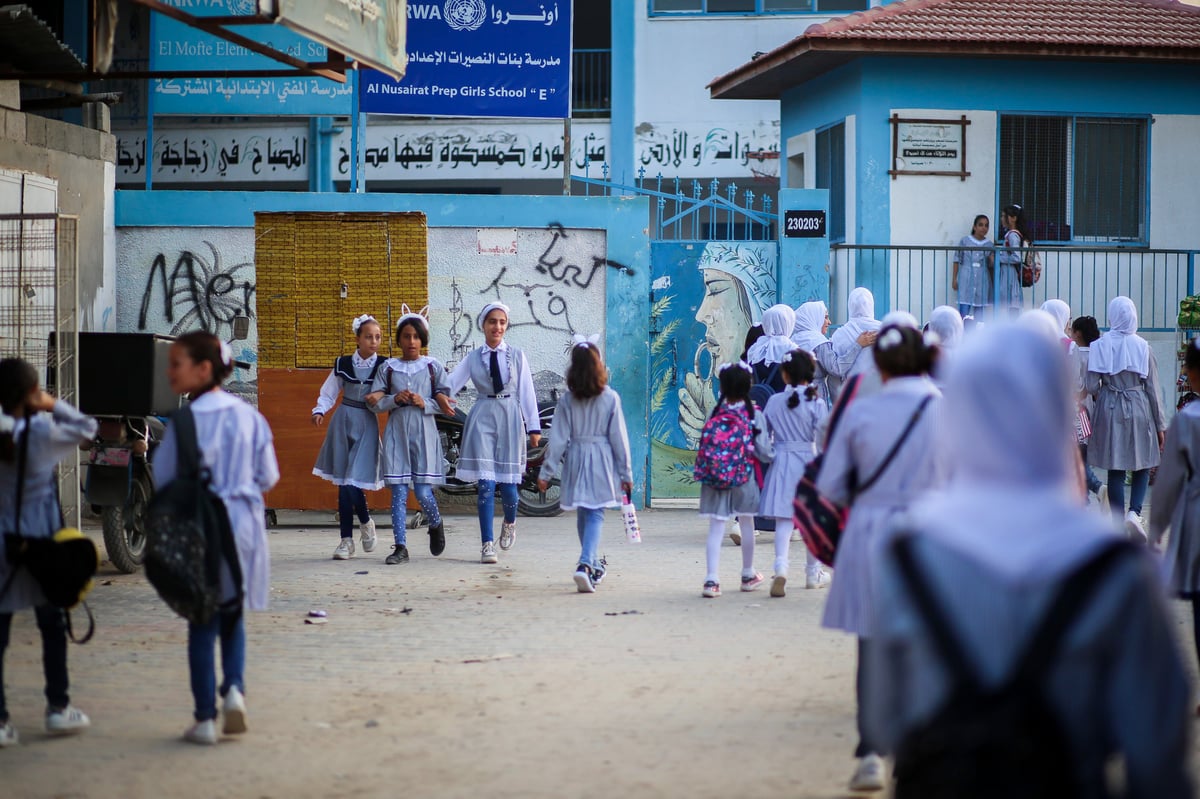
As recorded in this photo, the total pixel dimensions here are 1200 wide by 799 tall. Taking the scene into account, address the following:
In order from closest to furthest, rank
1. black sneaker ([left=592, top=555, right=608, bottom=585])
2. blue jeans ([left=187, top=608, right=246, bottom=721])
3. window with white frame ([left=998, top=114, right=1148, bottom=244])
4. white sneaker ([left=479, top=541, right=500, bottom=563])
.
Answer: blue jeans ([left=187, top=608, right=246, bottom=721]) → black sneaker ([left=592, top=555, right=608, bottom=585]) → white sneaker ([left=479, top=541, right=500, bottom=563]) → window with white frame ([left=998, top=114, right=1148, bottom=244])

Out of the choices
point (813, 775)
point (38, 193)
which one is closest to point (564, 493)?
point (813, 775)

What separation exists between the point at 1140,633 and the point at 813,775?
9.85 ft

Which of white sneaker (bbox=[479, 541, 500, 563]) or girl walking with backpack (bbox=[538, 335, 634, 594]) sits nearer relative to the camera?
girl walking with backpack (bbox=[538, 335, 634, 594])

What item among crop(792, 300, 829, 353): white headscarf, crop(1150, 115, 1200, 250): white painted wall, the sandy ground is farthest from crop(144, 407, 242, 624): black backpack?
crop(1150, 115, 1200, 250): white painted wall

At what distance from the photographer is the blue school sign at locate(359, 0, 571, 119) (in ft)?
50.6

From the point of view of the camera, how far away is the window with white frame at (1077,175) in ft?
57.7

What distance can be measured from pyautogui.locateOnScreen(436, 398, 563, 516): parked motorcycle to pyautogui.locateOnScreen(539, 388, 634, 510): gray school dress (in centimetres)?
389

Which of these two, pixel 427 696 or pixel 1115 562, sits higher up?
pixel 1115 562

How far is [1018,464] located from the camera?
261 cm

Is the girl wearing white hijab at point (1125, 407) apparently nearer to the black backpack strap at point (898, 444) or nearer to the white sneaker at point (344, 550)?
the white sneaker at point (344, 550)

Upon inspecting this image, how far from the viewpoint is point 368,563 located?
37.2ft

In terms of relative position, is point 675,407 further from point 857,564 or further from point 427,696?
point 857,564

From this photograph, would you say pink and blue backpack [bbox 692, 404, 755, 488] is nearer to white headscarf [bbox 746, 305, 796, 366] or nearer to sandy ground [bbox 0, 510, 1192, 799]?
sandy ground [bbox 0, 510, 1192, 799]

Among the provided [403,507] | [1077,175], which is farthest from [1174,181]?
[403,507]
